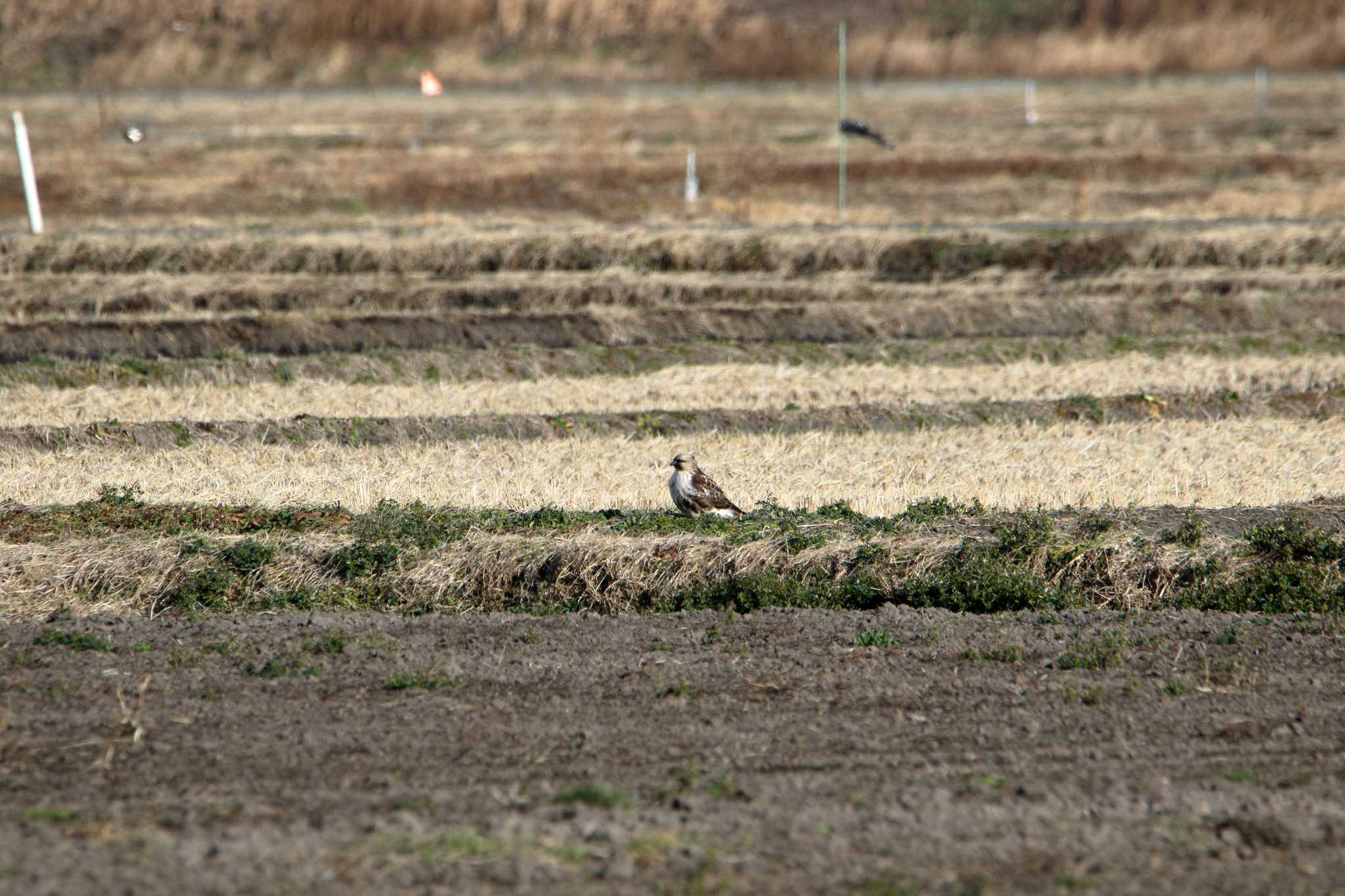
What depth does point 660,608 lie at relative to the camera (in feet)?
32.5

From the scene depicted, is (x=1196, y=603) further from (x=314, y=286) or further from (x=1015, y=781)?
(x=314, y=286)

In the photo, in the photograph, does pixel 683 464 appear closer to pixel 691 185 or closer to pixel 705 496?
pixel 705 496

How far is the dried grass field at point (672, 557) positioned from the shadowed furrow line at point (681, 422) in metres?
0.06

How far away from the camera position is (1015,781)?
6723 mm

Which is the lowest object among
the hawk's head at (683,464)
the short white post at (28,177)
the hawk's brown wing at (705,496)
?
the hawk's brown wing at (705,496)

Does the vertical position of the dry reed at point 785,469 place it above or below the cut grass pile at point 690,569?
below

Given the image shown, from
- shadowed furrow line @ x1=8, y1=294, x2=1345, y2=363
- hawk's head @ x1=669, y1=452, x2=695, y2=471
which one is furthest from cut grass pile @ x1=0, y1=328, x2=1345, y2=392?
hawk's head @ x1=669, y1=452, x2=695, y2=471

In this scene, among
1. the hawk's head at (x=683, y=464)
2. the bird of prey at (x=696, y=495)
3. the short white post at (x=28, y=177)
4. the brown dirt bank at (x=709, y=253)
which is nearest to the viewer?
the bird of prey at (x=696, y=495)

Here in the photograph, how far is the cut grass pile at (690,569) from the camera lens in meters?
9.77

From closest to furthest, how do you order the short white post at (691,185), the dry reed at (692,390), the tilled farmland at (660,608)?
the tilled farmland at (660,608)
the dry reed at (692,390)
the short white post at (691,185)

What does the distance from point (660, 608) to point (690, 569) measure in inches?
13.0

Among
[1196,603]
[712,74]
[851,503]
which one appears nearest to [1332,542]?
[1196,603]

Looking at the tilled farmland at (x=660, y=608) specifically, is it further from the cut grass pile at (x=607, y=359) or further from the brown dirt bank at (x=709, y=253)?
the brown dirt bank at (x=709, y=253)

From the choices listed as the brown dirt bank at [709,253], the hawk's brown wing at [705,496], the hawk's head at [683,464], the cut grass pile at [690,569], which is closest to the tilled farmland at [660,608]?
the cut grass pile at [690,569]
